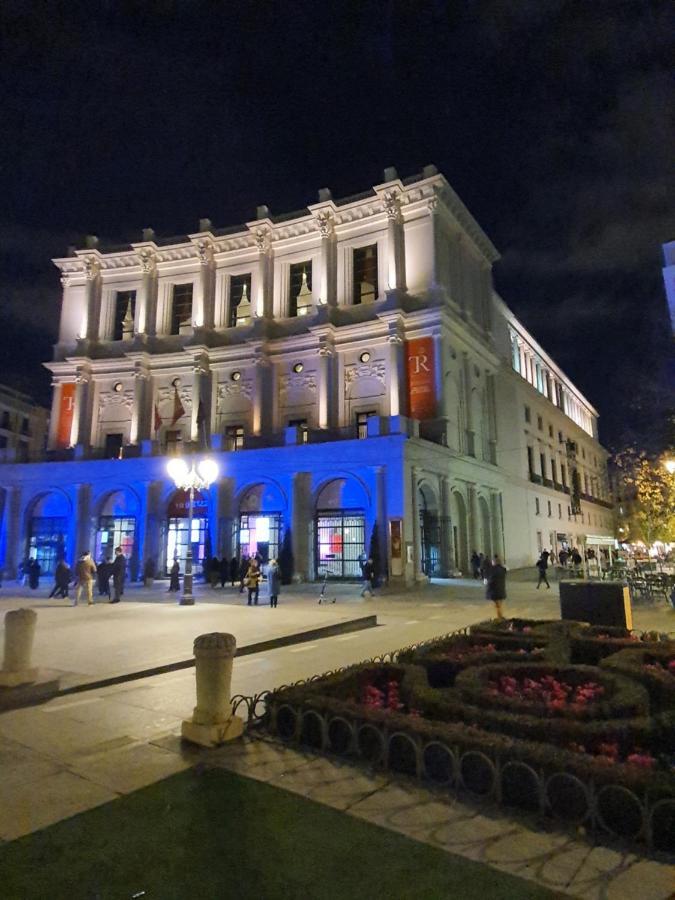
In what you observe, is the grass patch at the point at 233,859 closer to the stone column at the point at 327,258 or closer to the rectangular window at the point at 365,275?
the rectangular window at the point at 365,275

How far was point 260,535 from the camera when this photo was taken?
31.1m

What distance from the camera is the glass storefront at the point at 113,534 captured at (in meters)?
33.5

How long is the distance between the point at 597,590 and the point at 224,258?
108ft

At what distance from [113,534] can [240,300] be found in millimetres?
17085

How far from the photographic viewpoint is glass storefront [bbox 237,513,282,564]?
3069 cm

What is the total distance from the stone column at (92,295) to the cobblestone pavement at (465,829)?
3869 cm

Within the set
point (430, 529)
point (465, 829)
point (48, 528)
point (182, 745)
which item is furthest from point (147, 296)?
point (465, 829)

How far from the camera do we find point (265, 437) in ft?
109

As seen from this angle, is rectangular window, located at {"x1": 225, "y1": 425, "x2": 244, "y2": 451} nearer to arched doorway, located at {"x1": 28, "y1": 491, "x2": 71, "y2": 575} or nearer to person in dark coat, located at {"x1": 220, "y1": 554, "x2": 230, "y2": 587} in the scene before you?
person in dark coat, located at {"x1": 220, "y1": 554, "x2": 230, "y2": 587}

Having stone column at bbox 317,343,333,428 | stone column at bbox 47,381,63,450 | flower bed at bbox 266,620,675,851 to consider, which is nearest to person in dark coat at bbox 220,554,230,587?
stone column at bbox 317,343,333,428

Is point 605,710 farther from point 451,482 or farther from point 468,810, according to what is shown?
point 451,482

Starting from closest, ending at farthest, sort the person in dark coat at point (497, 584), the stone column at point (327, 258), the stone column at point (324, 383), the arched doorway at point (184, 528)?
the person in dark coat at point (497, 584)
the arched doorway at point (184, 528)
the stone column at point (324, 383)
the stone column at point (327, 258)

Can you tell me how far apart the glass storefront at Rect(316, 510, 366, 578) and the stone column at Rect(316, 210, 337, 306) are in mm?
13390

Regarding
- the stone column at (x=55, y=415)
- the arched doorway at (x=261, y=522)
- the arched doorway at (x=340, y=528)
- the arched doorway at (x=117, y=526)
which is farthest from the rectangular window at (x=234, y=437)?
the stone column at (x=55, y=415)
